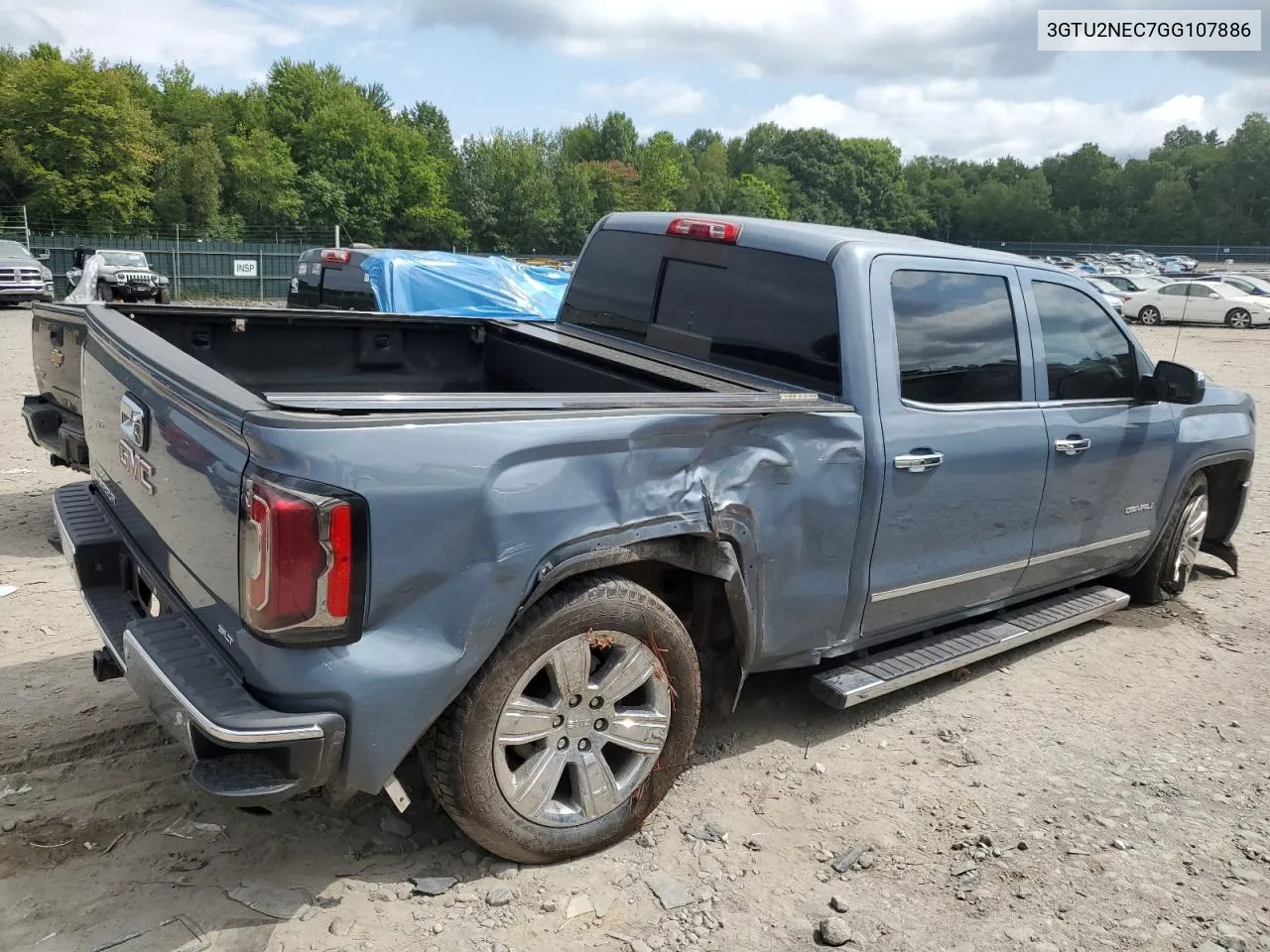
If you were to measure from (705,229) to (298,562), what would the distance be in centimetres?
238

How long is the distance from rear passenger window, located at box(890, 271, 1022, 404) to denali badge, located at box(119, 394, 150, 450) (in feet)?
8.29

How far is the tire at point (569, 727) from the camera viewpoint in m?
2.73

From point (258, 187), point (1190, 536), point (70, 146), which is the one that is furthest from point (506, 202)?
point (1190, 536)

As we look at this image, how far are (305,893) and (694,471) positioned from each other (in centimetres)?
165

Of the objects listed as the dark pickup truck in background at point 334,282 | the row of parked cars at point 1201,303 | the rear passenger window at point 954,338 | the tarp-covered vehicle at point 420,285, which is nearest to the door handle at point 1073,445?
the rear passenger window at point 954,338

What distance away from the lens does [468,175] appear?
7669cm

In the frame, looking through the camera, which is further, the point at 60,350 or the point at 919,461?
the point at 60,350

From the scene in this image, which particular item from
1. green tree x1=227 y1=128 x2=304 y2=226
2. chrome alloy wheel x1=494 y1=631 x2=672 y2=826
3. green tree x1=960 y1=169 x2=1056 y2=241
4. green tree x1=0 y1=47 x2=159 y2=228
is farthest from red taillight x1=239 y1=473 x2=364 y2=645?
green tree x1=960 y1=169 x2=1056 y2=241

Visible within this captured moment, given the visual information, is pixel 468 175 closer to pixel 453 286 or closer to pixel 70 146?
pixel 70 146

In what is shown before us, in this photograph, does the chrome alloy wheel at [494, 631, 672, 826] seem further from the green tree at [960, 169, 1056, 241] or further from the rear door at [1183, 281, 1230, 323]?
the green tree at [960, 169, 1056, 241]

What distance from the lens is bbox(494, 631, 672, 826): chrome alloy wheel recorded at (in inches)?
112

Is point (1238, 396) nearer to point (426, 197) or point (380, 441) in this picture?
point (380, 441)

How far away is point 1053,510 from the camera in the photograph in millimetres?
4449

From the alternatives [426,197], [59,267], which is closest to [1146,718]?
[59,267]
